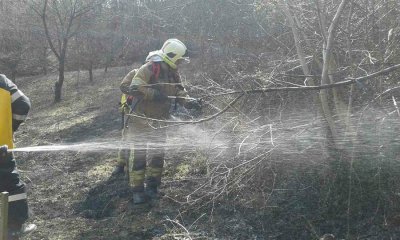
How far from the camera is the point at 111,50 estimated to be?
17719mm

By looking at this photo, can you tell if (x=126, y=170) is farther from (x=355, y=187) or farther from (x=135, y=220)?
(x=355, y=187)

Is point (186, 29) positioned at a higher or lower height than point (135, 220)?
higher

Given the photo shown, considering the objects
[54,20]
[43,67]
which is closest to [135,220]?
[54,20]

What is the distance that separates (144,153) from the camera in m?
5.70

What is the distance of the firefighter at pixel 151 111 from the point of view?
18.4 ft

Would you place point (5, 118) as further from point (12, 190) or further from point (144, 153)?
point (144, 153)

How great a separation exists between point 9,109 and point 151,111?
1.86 m

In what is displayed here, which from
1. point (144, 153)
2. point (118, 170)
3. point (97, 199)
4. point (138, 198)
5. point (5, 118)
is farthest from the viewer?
point (118, 170)

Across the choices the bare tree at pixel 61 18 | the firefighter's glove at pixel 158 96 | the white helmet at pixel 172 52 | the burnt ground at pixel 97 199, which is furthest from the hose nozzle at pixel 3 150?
the bare tree at pixel 61 18

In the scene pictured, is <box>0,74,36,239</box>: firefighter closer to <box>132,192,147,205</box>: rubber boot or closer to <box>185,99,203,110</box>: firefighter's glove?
<box>132,192,147,205</box>: rubber boot

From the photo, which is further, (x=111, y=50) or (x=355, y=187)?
(x=111, y=50)

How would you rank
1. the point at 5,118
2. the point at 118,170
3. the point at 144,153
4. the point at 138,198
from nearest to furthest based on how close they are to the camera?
the point at 5,118
the point at 138,198
the point at 144,153
the point at 118,170

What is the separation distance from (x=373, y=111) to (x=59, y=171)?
4.77 m

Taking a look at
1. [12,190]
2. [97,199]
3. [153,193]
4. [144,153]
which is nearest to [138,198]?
[153,193]
